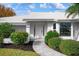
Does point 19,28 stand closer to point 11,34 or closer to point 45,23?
point 11,34

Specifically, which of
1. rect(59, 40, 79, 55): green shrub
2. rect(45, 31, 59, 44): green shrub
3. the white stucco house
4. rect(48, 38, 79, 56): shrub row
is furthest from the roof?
rect(59, 40, 79, 55): green shrub

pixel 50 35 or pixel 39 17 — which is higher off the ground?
pixel 39 17

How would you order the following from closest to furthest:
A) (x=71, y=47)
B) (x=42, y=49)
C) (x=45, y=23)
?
1. (x=71, y=47)
2. (x=42, y=49)
3. (x=45, y=23)

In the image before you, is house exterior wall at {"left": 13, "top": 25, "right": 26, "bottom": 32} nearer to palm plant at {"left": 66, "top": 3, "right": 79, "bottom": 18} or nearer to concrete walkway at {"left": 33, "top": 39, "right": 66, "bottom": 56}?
concrete walkway at {"left": 33, "top": 39, "right": 66, "bottom": 56}

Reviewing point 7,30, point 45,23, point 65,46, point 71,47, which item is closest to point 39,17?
point 45,23
